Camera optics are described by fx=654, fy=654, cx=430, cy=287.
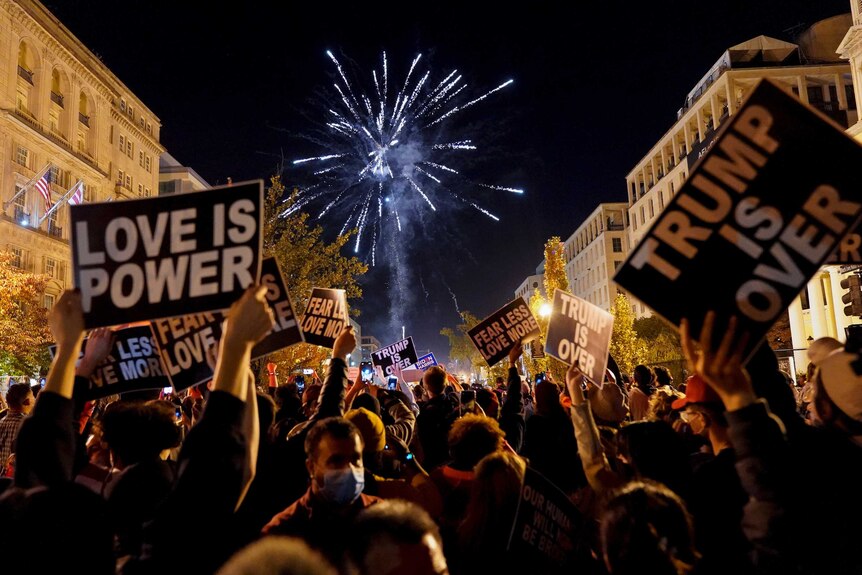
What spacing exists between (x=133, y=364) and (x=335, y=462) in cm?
352

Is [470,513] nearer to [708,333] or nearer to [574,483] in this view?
[708,333]

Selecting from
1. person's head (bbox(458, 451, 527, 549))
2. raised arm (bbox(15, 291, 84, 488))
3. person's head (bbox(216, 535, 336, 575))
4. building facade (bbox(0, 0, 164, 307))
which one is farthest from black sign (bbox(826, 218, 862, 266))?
building facade (bbox(0, 0, 164, 307))

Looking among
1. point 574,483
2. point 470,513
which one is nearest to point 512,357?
point 574,483

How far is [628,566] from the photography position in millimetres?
2129

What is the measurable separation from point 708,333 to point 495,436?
198cm

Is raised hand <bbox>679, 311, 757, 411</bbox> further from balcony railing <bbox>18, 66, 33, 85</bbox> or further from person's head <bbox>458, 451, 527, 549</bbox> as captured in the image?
balcony railing <bbox>18, 66, 33, 85</bbox>

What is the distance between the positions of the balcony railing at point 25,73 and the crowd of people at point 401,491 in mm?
49581

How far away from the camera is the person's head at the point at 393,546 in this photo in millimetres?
2170

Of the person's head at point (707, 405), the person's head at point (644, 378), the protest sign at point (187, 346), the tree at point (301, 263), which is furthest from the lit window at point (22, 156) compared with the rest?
the person's head at point (707, 405)

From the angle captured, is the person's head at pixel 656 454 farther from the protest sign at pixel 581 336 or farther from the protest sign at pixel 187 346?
the protest sign at pixel 187 346

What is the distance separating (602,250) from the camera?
89.1 m

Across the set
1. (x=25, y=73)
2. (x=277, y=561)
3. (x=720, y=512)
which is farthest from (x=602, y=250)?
(x=277, y=561)

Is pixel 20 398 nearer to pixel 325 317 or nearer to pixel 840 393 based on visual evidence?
pixel 325 317

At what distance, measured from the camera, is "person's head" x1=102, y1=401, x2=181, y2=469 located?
3057 millimetres
